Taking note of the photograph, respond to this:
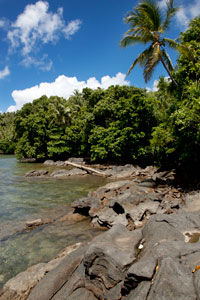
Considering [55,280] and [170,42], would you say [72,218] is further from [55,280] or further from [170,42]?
[170,42]

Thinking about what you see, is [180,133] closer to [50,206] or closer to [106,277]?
[50,206]

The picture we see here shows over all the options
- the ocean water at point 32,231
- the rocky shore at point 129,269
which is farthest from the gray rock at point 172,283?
the ocean water at point 32,231

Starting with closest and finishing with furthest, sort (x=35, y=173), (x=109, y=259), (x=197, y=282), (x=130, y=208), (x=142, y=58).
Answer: (x=197, y=282), (x=109, y=259), (x=130, y=208), (x=142, y=58), (x=35, y=173)

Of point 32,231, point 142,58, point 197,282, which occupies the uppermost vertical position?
point 142,58

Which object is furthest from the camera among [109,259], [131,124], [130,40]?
[131,124]

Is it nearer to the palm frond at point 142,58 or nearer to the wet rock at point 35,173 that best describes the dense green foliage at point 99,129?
the wet rock at point 35,173

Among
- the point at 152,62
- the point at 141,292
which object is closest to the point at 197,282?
the point at 141,292

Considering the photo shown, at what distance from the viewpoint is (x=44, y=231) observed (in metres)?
8.62

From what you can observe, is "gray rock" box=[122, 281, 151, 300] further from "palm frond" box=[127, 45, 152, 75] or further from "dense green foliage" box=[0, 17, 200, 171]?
"palm frond" box=[127, 45, 152, 75]

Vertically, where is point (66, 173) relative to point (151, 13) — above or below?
below

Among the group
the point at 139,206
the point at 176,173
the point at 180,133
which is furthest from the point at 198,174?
the point at 139,206

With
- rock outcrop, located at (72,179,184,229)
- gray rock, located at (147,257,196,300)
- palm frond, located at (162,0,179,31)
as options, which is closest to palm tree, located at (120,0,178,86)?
palm frond, located at (162,0,179,31)

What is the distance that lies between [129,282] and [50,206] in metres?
9.34

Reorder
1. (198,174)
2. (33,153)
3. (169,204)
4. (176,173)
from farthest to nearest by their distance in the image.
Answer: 1. (33,153)
2. (176,173)
3. (198,174)
4. (169,204)
